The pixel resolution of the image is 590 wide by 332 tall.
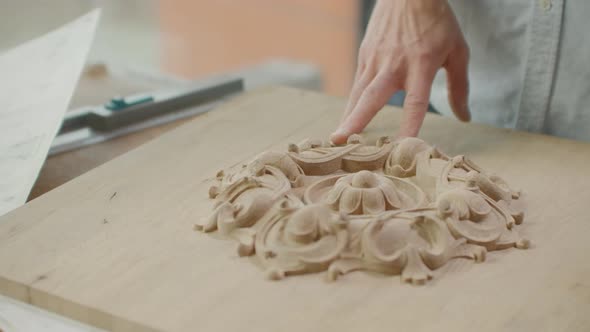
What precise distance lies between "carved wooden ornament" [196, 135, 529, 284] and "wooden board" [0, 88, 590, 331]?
24mm

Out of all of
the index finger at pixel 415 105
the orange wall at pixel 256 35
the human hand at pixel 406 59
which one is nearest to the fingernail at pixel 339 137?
the human hand at pixel 406 59

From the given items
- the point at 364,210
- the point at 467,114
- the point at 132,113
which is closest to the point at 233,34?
the point at 132,113

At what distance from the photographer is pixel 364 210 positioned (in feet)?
3.75

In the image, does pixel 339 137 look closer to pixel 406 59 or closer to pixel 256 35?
pixel 406 59

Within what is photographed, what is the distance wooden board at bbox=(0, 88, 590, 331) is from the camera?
3.09 feet

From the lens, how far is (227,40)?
4699mm

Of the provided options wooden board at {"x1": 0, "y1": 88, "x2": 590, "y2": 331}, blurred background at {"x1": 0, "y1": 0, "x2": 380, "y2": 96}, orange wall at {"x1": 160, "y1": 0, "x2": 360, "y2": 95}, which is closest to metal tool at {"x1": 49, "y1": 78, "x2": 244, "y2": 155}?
wooden board at {"x1": 0, "y1": 88, "x2": 590, "y2": 331}

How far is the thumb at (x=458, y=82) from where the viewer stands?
157 cm

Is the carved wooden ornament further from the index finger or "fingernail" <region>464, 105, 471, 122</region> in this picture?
"fingernail" <region>464, 105, 471, 122</region>

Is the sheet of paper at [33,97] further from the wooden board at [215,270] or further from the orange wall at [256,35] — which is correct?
the orange wall at [256,35]

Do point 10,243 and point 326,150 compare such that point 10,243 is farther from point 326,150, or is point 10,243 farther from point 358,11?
point 358,11

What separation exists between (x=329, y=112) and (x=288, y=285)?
744 millimetres

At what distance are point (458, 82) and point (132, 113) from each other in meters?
0.75

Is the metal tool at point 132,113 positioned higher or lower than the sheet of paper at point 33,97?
lower
